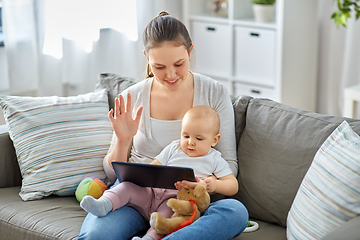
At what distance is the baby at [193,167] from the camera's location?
152 cm

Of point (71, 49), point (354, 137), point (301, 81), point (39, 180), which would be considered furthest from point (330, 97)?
point (39, 180)

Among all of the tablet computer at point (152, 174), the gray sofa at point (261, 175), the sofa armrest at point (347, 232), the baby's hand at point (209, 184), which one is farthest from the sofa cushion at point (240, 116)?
the sofa armrest at point (347, 232)

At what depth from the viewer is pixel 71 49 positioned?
3127 millimetres

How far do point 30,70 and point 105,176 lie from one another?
54.0 inches

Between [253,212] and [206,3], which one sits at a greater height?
[206,3]

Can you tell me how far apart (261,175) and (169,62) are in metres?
A: 0.54

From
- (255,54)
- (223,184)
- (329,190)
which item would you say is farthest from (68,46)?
(329,190)

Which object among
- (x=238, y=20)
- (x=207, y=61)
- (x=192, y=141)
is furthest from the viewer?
(x=207, y=61)

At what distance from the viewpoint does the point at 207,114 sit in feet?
5.10

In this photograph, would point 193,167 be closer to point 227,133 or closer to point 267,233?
point 227,133

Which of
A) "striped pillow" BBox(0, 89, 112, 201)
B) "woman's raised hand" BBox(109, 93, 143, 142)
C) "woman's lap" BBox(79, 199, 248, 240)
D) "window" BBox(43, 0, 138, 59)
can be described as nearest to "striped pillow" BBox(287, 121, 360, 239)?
"woman's lap" BBox(79, 199, 248, 240)

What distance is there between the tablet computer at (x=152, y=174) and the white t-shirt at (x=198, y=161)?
0.40ft

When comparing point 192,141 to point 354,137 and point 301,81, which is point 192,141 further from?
point 301,81

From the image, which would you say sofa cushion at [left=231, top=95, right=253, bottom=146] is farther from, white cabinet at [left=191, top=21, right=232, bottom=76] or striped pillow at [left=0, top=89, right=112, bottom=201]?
white cabinet at [left=191, top=21, right=232, bottom=76]
